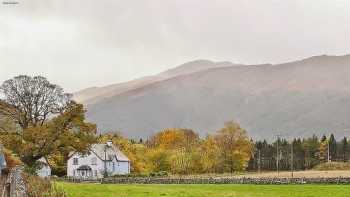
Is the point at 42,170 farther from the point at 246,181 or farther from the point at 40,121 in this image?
the point at 246,181

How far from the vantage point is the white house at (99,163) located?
13238 cm

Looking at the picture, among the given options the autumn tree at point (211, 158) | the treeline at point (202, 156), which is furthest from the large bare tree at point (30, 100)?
the autumn tree at point (211, 158)

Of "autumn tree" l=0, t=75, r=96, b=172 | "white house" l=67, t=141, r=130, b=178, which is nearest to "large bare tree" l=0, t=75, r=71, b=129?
"autumn tree" l=0, t=75, r=96, b=172

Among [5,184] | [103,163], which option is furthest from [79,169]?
[5,184]

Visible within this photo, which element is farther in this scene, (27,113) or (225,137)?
(225,137)

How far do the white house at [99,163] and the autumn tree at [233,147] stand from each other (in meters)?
25.4

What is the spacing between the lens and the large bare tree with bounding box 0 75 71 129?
82000 millimetres

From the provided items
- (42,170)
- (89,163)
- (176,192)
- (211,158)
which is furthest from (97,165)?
(176,192)

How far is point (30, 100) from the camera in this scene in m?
82.5

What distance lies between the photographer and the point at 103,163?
13388 centimetres

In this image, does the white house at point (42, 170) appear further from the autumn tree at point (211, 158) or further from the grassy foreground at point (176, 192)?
the autumn tree at point (211, 158)

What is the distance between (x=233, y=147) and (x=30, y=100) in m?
75.5

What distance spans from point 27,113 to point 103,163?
2074 inches

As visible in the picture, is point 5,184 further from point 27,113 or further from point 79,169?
point 79,169
